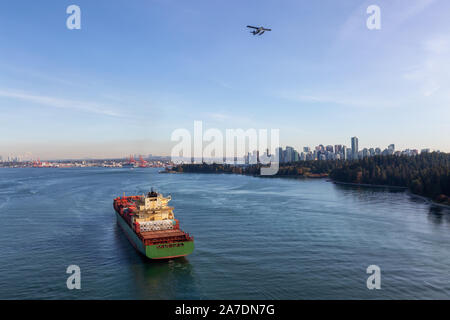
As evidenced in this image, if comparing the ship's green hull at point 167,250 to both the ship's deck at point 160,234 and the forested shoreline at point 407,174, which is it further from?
the forested shoreline at point 407,174

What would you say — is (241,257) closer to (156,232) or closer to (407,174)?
(156,232)

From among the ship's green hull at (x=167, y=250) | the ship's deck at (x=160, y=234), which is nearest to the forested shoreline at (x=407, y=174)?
the ship's deck at (x=160, y=234)

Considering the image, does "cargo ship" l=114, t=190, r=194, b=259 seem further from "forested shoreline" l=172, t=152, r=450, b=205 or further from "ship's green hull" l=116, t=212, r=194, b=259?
"forested shoreline" l=172, t=152, r=450, b=205

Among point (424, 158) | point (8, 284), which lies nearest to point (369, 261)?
point (8, 284)

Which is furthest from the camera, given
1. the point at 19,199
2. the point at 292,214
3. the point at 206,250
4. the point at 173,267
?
the point at 19,199

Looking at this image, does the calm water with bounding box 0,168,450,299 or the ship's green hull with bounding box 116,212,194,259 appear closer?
the calm water with bounding box 0,168,450,299

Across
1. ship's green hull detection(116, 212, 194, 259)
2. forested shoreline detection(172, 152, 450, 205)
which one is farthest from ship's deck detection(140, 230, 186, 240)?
forested shoreline detection(172, 152, 450, 205)

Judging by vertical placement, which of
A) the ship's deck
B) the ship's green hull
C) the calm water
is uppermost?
the ship's deck

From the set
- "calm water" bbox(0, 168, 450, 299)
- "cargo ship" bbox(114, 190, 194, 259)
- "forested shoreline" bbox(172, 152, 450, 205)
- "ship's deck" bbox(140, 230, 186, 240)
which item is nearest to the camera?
"calm water" bbox(0, 168, 450, 299)

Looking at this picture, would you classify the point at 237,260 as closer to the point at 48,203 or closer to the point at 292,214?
the point at 292,214
